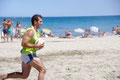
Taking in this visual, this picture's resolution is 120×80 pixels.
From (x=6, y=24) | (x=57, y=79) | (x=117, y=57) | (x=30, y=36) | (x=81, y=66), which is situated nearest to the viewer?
(x=30, y=36)

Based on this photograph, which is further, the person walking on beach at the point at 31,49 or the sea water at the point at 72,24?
the sea water at the point at 72,24

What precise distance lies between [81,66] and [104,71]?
924 mm

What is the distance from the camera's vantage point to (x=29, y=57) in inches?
175

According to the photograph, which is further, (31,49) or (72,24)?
(72,24)

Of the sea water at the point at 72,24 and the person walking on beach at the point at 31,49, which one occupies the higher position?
the person walking on beach at the point at 31,49

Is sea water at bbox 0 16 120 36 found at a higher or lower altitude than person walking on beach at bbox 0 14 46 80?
lower

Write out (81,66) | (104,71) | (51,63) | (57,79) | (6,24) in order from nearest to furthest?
(57,79) < (104,71) < (81,66) < (51,63) < (6,24)

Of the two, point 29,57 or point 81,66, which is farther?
point 81,66

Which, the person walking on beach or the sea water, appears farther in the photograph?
the sea water

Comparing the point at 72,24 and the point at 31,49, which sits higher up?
the point at 31,49

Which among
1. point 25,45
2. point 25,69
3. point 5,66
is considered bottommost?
point 5,66

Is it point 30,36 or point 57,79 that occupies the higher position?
point 30,36

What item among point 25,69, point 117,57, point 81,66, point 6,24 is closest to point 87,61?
point 81,66

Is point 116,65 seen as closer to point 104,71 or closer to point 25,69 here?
point 104,71
